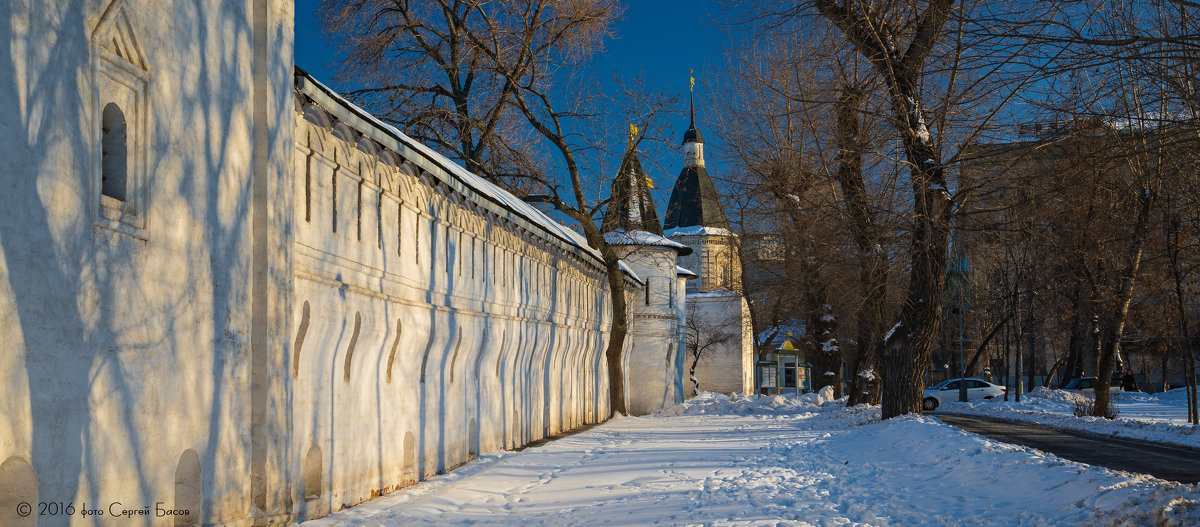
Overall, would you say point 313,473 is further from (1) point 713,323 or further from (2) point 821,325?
(1) point 713,323

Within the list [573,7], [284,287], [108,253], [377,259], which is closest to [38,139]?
[108,253]

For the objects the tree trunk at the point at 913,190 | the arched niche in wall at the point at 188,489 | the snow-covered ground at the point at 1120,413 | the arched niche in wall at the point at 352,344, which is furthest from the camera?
the snow-covered ground at the point at 1120,413

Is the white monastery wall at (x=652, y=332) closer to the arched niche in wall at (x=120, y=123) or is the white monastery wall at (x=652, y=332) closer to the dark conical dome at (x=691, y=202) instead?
the dark conical dome at (x=691, y=202)

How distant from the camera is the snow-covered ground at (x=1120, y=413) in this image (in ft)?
63.2

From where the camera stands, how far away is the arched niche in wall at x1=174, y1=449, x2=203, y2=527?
780 centimetres

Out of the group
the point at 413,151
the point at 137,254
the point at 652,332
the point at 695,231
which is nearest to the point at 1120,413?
the point at 652,332

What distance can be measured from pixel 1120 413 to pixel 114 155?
3442cm

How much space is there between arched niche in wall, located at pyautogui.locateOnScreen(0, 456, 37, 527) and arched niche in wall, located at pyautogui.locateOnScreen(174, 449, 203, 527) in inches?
65.5

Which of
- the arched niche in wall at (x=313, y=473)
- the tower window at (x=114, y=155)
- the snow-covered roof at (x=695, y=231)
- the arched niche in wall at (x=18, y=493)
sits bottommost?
the arched niche in wall at (x=313, y=473)

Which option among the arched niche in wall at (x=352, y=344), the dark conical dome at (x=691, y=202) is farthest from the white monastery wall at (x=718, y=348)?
the arched niche in wall at (x=352, y=344)

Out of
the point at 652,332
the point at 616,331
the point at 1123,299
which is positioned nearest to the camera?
the point at 1123,299

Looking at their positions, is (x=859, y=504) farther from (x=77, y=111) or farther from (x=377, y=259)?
(x=77, y=111)

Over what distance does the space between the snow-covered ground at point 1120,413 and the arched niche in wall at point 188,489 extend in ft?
51.3

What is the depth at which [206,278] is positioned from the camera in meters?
8.32
